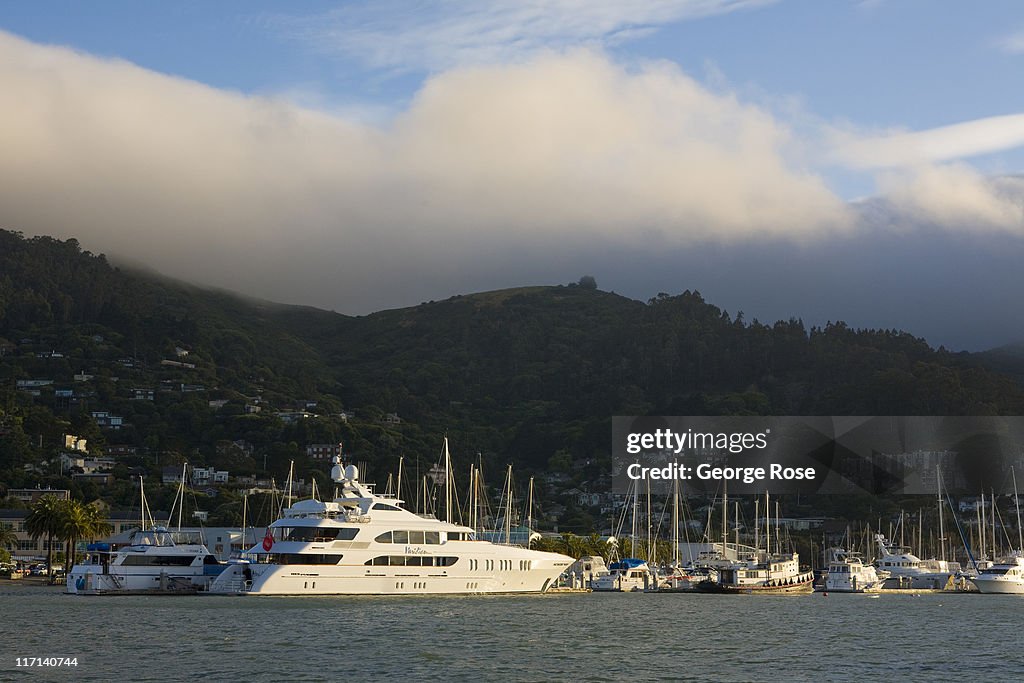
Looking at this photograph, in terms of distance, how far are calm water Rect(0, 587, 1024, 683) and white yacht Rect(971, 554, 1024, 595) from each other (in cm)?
3338

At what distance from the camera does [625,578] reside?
371 feet

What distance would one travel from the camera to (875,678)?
45312 millimetres

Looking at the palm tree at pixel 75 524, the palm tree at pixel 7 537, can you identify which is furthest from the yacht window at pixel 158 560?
the palm tree at pixel 7 537

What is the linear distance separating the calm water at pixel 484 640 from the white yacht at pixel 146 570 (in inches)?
123

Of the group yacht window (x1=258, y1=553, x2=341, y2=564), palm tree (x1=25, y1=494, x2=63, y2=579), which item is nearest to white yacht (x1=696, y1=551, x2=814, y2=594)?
yacht window (x1=258, y1=553, x2=341, y2=564)

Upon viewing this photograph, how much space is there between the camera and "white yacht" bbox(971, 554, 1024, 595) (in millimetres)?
114625

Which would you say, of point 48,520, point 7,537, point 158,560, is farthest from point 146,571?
point 7,537

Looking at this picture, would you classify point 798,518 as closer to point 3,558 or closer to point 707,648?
point 3,558

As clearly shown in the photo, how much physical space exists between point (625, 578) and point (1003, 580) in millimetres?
31716

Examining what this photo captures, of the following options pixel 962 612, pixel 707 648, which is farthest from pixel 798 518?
pixel 707 648

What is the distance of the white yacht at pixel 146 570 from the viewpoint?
84.9m

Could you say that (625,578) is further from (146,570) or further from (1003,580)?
(146,570)

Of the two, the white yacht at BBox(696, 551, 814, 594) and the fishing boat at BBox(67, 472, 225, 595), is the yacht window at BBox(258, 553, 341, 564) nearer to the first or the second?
the fishing boat at BBox(67, 472, 225, 595)

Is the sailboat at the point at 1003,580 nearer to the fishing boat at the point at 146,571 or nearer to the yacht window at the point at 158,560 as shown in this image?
the fishing boat at the point at 146,571
